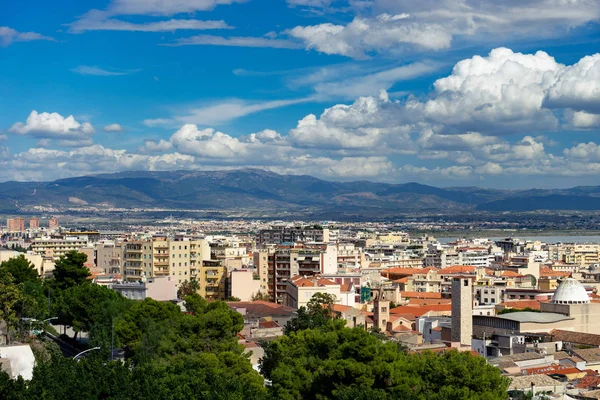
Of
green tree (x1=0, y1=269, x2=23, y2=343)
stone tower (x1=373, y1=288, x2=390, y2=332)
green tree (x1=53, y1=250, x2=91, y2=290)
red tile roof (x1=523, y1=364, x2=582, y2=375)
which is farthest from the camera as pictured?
green tree (x1=53, y1=250, x2=91, y2=290)

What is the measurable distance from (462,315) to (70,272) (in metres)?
23.7

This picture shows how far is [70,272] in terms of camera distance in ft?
182

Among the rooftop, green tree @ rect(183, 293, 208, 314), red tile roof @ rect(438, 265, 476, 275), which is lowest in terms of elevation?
the rooftop

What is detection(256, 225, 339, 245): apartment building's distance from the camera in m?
104

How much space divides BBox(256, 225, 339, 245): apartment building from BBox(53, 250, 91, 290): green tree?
44552 millimetres

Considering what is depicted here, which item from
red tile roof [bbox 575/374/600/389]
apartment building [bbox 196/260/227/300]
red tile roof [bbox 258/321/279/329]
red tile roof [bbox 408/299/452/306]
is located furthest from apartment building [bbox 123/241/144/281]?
red tile roof [bbox 575/374/600/389]

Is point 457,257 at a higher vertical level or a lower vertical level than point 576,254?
higher

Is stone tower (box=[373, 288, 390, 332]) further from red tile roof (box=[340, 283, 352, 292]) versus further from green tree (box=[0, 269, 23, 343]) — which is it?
green tree (box=[0, 269, 23, 343])

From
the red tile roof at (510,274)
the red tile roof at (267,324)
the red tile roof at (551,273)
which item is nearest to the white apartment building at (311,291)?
the red tile roof at (267,324)

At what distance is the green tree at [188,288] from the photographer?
6038cm

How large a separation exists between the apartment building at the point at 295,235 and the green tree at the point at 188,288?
3539cm

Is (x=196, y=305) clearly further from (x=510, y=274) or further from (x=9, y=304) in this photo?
(x=510, y=274)

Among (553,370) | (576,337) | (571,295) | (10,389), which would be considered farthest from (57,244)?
(10,389)

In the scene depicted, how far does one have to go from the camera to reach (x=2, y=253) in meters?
67.2
